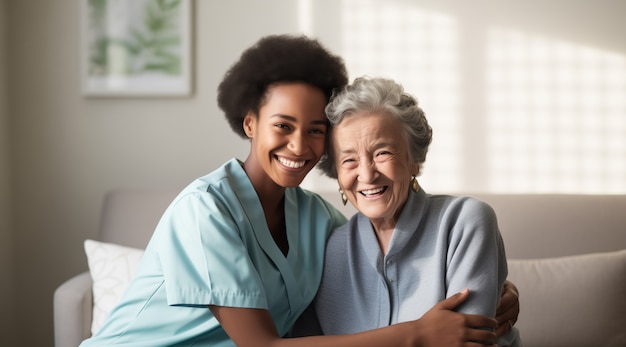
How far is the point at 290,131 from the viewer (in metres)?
1.79

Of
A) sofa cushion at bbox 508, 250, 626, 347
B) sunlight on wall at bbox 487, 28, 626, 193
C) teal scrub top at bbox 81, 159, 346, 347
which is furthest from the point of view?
sunlight on wall at bbox 487, 28, 626, 193

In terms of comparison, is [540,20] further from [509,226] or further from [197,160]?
[197,160]

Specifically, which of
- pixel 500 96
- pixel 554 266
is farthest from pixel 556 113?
pixel 554 266

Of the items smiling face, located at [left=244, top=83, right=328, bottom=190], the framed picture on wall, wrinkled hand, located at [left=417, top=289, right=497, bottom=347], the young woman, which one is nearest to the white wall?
the framed picture on wall

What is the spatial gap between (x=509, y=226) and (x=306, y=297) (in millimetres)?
1052

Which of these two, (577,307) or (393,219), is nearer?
(393,219)

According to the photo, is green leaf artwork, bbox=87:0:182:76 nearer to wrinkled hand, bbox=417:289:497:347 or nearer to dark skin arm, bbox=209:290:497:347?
dark skin arm, bbox=209:290:497:347

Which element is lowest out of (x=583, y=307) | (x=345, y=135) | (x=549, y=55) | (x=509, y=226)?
(x=583, y=307)

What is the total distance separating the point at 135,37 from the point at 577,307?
7.02 feet

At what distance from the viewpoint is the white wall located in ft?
10.3

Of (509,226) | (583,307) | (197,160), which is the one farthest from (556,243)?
(197,160)

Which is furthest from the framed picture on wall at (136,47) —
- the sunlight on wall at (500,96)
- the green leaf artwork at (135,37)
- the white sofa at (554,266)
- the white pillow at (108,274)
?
the white pillow at (108,274)

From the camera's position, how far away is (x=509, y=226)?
2605 millimetres

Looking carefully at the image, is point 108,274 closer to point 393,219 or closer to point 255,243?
point 255,243
